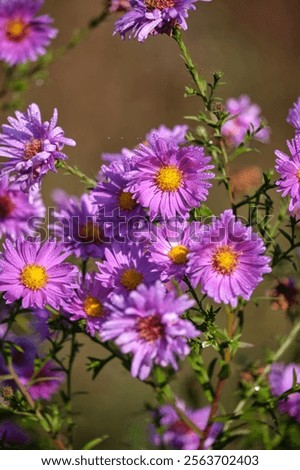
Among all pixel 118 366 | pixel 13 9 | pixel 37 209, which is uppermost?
pixel 13 9

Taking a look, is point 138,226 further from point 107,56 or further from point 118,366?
point 107,56

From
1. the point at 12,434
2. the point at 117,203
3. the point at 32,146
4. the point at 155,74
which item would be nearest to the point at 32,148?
the point at 32,146

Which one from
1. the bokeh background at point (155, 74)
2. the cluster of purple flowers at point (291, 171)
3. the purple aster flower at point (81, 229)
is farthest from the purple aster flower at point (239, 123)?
the bokeh background at point (155, 74)

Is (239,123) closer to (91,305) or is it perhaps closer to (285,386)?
(285,386)

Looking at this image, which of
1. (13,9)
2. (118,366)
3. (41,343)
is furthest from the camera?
(118,366)

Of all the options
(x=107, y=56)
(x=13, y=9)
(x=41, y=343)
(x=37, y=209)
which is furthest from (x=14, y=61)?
(x=107, y=56)

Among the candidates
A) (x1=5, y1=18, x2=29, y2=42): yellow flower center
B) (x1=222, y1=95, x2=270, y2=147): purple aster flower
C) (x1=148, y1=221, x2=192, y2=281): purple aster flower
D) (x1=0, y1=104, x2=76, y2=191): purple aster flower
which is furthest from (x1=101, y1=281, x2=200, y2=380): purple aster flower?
(x1=5, y1=18, x2=29, y2=42): yellow flower center

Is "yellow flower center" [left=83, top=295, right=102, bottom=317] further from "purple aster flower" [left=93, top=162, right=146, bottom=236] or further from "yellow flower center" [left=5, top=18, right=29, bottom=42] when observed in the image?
"yellow flower center" [left=5, top=18, right=29, bottom=42]
